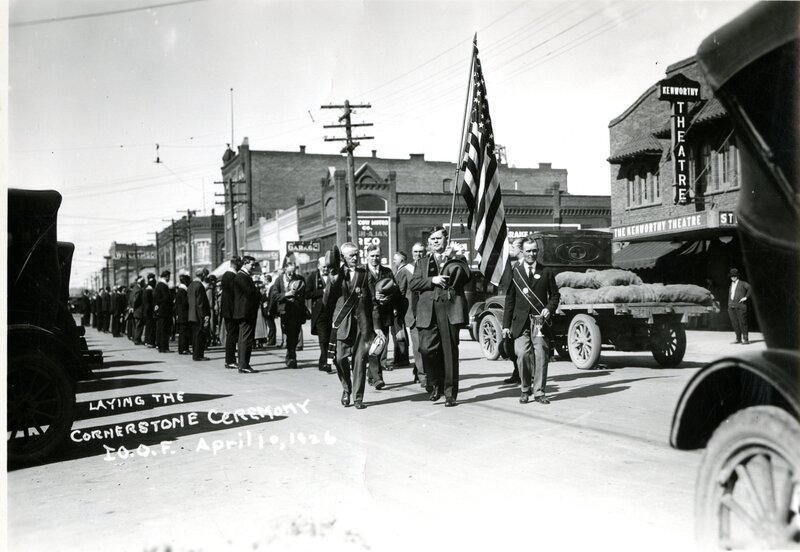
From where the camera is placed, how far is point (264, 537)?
3.88 meters

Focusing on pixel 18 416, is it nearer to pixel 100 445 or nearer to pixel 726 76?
pixel 100 445

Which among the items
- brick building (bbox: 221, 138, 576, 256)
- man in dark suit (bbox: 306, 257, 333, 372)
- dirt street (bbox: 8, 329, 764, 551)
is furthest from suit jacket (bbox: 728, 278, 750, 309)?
brick building (bbox: 221, 138, 576, 256)

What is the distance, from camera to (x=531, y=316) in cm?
830

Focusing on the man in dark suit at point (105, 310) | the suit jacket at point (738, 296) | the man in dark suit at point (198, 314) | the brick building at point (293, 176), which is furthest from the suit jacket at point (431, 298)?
the brick building at point (293, 176)

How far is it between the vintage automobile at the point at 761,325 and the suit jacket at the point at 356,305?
18.0 feet

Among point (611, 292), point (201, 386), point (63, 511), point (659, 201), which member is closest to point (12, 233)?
point (63, 511)

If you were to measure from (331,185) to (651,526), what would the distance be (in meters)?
46.4

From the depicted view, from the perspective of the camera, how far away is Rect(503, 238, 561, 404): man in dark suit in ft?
26.7

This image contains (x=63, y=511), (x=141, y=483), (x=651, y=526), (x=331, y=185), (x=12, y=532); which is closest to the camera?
(x=651, y=526)

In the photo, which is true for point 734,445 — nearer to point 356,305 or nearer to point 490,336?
point 356,305

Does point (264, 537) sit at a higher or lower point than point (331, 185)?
lower

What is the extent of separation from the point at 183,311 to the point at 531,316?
1101 cm

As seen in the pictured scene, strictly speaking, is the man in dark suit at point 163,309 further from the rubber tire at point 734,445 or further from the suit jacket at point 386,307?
the rubber tire at point 734,445

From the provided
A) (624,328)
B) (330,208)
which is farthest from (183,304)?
(330,208)
